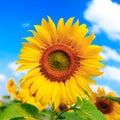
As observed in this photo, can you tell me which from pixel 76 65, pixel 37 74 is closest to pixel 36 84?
pixel 37 74

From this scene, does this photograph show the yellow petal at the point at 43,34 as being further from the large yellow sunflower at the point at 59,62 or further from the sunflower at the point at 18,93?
the sunflower at the point at 18,93

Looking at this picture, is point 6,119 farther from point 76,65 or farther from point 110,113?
point 110,113

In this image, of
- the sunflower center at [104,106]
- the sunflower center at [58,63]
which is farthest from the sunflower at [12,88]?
the sunflower center at [58,63]

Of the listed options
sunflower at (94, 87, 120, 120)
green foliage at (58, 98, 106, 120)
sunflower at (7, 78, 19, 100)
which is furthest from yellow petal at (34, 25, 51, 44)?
sunflower at (7, 78, 19, 100)

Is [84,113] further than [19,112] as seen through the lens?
Yes

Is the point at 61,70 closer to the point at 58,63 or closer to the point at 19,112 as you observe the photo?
the point at 58,63

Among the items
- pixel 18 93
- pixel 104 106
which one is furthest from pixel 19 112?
pixel 18 93
